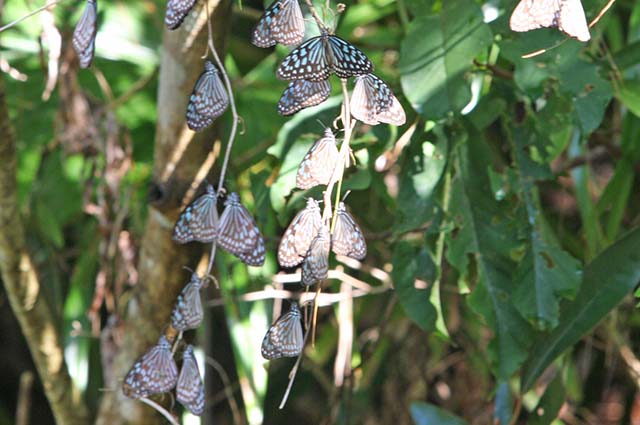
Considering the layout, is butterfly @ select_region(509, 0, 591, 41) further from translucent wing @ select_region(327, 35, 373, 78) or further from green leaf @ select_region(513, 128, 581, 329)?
green leaf @ select_region(513, 128, 581, 329)

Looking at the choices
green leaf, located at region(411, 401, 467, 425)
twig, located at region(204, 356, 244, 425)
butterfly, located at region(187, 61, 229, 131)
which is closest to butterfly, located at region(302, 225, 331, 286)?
butterfly, located at region(187, 61, 229, 131)

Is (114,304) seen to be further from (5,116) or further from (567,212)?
(567,212)

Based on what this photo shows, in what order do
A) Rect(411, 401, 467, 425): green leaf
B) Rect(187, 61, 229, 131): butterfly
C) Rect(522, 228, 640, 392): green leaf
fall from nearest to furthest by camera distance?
1. Rect(187, 61, 229, 131): butterfly
2. Rect(522, 228, 640, 392): green leaf
3. Rect(411, 401, 467, 425): green leaf

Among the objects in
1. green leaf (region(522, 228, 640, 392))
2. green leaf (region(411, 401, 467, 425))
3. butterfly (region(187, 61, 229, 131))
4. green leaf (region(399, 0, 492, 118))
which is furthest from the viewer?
green leaf (region(411, 401, 467, 425))

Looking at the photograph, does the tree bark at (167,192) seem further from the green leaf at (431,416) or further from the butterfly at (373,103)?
the green leaf at (431,416)

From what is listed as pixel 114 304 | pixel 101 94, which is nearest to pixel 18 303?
pixel 114 304

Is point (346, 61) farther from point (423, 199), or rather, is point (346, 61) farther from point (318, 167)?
point (423, 199)

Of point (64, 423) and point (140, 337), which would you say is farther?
point (64, 423)
